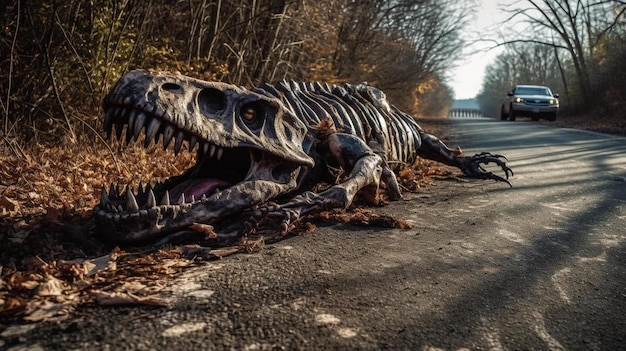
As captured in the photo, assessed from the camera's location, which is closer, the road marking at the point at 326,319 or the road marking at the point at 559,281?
the road marking at the point at 326,319

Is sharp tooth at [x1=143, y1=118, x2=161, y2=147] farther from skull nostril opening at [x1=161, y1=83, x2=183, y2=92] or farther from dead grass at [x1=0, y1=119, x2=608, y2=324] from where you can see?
dead grass at [x1=0, y1=119, x2=608, y2=324]

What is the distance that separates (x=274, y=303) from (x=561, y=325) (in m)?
1.21

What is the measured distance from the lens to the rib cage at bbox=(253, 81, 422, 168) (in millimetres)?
4438

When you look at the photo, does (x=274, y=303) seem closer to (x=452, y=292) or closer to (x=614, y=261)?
(x=452, y=292)

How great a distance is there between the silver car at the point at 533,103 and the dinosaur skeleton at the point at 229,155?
19.9 meters

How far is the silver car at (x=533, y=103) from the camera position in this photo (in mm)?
22031

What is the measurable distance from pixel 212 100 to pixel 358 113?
2.49 m

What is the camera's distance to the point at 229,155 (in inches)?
140

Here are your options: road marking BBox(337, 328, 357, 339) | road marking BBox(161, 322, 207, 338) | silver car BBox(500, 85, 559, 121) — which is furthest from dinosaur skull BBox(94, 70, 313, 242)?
silver car BBox(500, 85, 559, 121)

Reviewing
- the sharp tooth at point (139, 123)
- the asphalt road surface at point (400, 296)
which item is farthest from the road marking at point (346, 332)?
the sharp tooth at point (139, 123)

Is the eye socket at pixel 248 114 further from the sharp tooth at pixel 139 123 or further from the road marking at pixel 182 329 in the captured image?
the road marking at pixel 182 329

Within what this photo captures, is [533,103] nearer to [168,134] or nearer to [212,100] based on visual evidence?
[212,100]

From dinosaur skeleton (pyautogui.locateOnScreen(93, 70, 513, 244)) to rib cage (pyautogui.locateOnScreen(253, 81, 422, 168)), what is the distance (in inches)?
1.0

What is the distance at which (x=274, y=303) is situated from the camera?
2.04 metres
